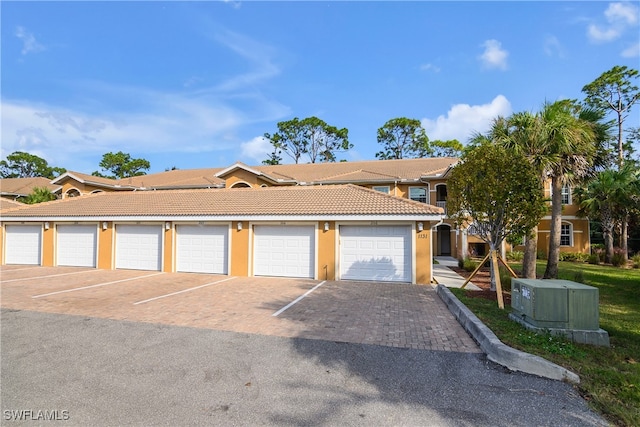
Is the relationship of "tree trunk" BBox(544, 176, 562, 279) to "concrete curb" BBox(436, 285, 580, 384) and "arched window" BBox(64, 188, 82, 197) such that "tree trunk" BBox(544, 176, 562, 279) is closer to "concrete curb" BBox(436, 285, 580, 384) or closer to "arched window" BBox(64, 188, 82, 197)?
"concrete curb" BBox(436, 285, 580, 384)

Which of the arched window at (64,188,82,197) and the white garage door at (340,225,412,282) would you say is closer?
the white garage door at (340,225,412,282)

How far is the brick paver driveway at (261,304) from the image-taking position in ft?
22.1

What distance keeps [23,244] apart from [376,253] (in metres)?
18.8

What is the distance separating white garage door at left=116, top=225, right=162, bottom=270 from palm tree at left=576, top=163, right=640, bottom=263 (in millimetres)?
24177

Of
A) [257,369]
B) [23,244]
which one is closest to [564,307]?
[257,369]

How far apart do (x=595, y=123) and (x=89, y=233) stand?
2296 cm

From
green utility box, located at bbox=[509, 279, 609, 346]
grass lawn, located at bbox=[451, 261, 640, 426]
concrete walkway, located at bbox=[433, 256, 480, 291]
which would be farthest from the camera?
concrete walkway, located at bbox=[433, 256, 480, 291]

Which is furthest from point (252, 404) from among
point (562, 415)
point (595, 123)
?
point (595, 123)

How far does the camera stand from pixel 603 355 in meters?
5.41

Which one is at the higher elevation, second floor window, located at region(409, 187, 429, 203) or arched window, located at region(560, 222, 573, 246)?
second floor window, located at region(409, 187, 429, 203)

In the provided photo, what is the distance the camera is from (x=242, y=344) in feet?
19.7

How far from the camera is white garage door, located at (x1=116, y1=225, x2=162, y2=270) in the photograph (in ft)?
51.8

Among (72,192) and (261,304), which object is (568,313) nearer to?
(261,304)

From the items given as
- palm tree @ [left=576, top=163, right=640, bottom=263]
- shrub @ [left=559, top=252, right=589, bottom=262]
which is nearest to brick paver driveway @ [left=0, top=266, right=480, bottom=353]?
palm tree @ [left=576, top=163, right=640, bottom=263]
